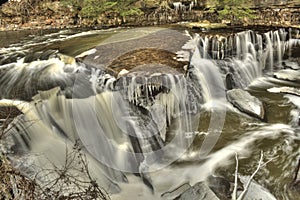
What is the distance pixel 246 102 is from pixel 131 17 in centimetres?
588

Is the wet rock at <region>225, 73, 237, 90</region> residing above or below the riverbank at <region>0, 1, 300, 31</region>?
below

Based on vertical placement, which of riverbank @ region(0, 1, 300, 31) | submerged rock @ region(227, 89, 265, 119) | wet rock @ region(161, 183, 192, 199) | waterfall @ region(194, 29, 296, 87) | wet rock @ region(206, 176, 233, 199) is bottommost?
wet rock @ region(161, 183, 192, 199)

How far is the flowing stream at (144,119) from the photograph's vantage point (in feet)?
18.6

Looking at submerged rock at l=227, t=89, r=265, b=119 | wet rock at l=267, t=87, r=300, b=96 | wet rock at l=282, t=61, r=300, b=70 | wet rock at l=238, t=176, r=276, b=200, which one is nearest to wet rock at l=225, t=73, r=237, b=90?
submerged rock at l=227, t=89, r=265, b=119

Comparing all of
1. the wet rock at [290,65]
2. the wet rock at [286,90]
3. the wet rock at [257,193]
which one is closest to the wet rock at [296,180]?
the wet rock at [257,193]

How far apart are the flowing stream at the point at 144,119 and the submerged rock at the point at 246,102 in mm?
86

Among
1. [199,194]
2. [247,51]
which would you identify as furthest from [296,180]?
[247,51]

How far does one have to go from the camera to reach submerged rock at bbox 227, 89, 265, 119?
23.9 feet

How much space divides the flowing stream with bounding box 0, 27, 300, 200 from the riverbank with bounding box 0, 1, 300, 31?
112 inches

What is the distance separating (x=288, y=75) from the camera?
31.1ft

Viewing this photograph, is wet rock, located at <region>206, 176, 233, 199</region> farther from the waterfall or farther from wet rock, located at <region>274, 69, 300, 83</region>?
wet rock, located at <region>274, 69, 300, 83</region>

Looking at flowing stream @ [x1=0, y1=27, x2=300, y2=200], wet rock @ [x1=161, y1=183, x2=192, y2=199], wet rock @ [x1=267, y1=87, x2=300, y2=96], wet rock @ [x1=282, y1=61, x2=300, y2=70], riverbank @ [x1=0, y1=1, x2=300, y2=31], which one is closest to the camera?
wet rock @ [x1=161, y1=183, x2=192, y2=199]

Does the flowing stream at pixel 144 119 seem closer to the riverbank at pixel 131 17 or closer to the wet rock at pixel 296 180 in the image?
the wet rock at pixel 296 180

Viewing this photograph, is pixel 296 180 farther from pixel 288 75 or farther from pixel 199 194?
pixel 288 75
